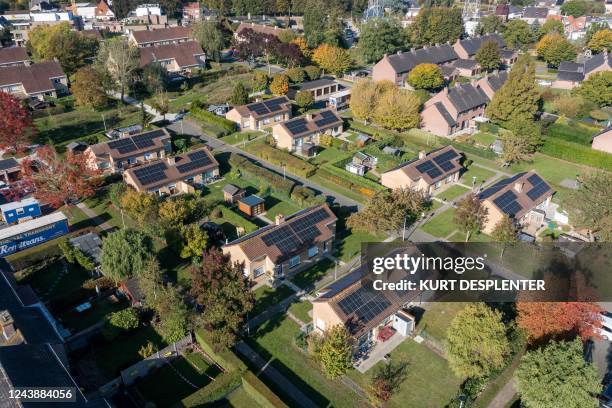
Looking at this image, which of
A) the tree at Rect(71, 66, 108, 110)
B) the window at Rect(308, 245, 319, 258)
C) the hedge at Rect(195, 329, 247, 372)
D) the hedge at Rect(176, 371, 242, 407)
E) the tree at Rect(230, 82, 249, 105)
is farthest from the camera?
the tree at Rect(230, 82, 249, 105)

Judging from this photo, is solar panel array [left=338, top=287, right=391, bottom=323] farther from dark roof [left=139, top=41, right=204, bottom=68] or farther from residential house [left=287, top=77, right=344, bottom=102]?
dark roof [left=139, top=41, right=204, bottom=68]

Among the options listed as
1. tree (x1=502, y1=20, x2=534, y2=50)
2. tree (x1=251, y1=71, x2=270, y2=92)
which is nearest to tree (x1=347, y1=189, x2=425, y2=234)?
tree (x1=251, y1=71, x2=270, y2=92)

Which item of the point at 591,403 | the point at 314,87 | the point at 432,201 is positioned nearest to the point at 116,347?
the point at 591,403

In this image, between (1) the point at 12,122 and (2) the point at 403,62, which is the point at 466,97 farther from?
(1) the point at 12,122

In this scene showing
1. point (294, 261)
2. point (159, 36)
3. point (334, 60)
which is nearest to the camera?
point (294, 261)

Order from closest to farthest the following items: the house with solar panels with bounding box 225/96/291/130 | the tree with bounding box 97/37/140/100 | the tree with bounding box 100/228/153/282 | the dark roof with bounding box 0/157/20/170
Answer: the tree with bounding box 100/228/153/282 → the dark roof with bounding box 0/157/20/170 → the house with solar panels with bounding box 225/96/291/130 → the tree with bounding box 97/37/140/100

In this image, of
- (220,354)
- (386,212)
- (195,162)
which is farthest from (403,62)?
(220,354)

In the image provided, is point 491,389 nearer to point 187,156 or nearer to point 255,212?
point 255,212
